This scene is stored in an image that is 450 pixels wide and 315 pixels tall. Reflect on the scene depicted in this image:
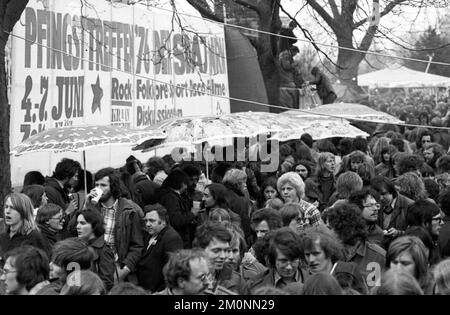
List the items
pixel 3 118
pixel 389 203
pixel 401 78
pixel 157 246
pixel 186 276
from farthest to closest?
pixel 401 78 → pixel 3 118 → pixel 389 203 → pixel 157 246 → pixel 186 276

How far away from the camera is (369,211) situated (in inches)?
371

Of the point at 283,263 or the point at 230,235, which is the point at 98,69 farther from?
the point at 283,263

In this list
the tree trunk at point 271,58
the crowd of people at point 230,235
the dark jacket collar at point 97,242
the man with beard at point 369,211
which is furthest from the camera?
the tree trunk at point 271,58

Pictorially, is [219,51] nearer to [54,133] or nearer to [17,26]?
[17,26]

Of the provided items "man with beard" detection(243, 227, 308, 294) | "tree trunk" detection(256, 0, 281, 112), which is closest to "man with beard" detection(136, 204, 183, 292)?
"man with beard" detection(243, 227, 308, 294)

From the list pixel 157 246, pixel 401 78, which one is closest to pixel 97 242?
pixel 157 246

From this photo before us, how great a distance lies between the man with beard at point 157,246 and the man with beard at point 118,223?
0.82ft

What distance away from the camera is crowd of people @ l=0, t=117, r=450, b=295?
672 centimetres

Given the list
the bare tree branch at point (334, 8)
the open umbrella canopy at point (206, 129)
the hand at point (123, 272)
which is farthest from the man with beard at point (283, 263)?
the bare tree branch at point (334, 8)

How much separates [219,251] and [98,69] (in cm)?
956

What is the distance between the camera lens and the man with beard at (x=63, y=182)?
11.6 metres

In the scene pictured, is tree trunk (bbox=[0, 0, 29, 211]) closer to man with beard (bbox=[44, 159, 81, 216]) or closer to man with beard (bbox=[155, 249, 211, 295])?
man with beard (bbox=[44, 159, 81, 216])

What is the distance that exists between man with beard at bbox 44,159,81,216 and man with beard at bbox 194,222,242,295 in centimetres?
386

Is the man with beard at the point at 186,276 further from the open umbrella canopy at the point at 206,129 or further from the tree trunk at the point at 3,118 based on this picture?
the open umbrella canopy at the point at 206,129
